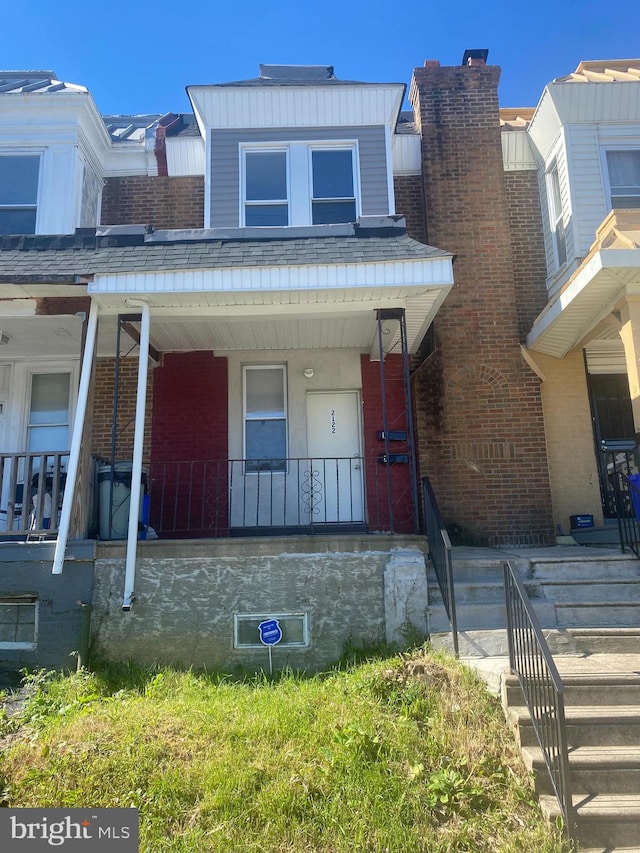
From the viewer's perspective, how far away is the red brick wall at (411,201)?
33.1ft

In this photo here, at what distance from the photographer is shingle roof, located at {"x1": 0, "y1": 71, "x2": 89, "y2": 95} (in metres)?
9.79

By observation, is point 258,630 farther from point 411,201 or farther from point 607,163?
point 607,163

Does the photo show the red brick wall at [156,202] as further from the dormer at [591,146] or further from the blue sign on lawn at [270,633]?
the blue sign on lawn at [270,633]

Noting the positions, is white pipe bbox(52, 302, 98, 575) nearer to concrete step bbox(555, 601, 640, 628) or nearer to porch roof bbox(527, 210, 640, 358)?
concrete step bbox(555, 601, 640, 628)

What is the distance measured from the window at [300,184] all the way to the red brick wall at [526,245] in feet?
8.43

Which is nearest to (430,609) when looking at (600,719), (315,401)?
(600,719)

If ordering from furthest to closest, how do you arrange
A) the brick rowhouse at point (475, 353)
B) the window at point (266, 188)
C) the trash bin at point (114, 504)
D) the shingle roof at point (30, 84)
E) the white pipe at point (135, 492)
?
the shingle roof at point (30, 84), the window at point (266, 188), the brick rowhouse at point (475, 353), the trash bin at point (114, 504), the white pipe at point (135, 492)

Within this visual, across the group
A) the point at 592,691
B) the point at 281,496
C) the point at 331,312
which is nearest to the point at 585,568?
the point at 592,691

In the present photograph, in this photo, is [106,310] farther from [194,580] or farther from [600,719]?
[600,719]

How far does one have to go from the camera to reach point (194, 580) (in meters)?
6.38

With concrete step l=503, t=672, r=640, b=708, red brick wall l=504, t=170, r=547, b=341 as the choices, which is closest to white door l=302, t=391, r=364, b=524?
red brick wall l=504, t=170, r=547, b=341

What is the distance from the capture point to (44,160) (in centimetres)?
948

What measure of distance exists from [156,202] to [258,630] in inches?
271

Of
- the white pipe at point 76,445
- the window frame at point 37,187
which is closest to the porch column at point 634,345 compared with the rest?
the white pipe at point 76,445
